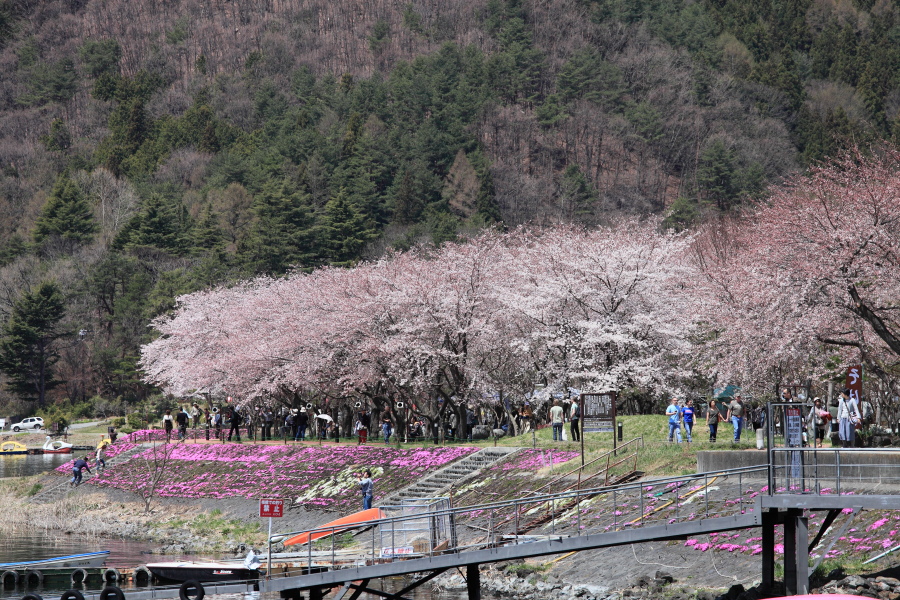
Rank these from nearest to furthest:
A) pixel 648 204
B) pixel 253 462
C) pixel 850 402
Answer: pixel 850 402 < pixel 253 462 < pixel 648 204

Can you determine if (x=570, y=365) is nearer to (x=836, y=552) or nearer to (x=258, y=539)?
(x=258, y=539)

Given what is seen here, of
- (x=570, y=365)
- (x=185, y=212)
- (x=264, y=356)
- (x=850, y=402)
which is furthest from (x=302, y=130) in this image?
(x=850, y=402)

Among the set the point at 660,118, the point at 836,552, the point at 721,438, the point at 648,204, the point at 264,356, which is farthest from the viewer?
the point at 660,118

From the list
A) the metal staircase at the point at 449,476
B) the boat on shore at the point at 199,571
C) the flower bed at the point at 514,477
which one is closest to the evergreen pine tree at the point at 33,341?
the metal staircase at the point at 449,476

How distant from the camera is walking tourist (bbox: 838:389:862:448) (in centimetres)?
2822

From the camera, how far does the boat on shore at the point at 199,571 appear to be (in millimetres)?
29234

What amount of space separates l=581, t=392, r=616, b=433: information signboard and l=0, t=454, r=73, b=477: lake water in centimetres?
3887

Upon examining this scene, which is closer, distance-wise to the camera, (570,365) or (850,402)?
(850,402)

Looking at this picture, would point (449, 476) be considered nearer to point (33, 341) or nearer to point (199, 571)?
point (199, 571)

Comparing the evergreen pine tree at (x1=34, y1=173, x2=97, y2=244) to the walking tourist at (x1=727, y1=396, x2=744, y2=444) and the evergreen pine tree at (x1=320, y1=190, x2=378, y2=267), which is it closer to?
the evergreen pine tree at (x1=320, y1=190, x2=378, y2=267)

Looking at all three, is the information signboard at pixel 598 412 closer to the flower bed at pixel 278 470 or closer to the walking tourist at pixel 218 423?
the flower bed at pixel 278 470

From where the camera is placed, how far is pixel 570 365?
45375mm

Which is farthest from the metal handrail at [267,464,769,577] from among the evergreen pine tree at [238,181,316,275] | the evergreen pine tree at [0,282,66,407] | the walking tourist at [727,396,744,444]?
the evergreen pine tree at [0,282,66,407]

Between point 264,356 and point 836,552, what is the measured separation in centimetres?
3403
